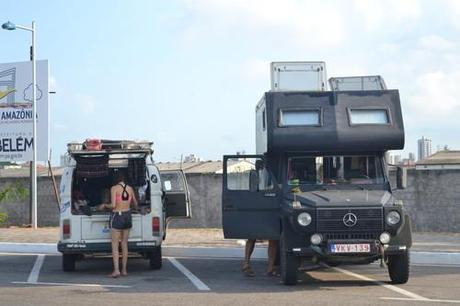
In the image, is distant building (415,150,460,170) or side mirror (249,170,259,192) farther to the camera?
distant building (415,150,460,170)

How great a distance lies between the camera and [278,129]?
414 inches

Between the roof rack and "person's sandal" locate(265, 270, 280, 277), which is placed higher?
the roof rack

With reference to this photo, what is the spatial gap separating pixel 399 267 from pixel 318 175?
1.95m

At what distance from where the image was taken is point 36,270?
1240cm

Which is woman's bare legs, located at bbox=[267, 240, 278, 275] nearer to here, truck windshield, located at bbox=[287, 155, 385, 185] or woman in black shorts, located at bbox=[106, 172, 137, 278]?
truck windshield, located at bbox=[287, 155, 385, 185]

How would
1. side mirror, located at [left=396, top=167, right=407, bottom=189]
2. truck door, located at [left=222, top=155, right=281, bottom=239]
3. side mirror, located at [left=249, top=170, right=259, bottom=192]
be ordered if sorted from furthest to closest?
side mirror, located at [left=396, top=167, right=407, bottom=189] < side mirror, located at [left=249, top=170, right=259, bottom=192] < truck door, located at [left=222, top=155, right=281, bottom=239]

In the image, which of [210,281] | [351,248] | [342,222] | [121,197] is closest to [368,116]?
[342,222]

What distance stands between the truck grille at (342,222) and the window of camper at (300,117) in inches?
65.0

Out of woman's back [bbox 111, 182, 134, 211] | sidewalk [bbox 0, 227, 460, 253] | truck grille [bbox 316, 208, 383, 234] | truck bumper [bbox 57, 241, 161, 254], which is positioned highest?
woman's back [bbox 111, 182, 134, 211]

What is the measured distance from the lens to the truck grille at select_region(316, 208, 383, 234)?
9.47 metres

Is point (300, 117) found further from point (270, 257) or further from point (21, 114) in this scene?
point (21, 114)

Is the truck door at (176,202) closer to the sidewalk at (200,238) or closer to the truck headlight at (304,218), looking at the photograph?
the sidewalk at (200,238)

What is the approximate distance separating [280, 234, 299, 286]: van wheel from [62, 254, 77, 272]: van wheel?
4.32 meters

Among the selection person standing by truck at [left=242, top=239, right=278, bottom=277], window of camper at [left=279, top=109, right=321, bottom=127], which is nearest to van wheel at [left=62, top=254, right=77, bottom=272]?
person standing by truck at [left=242, top=239, right=278, bottom=277]
